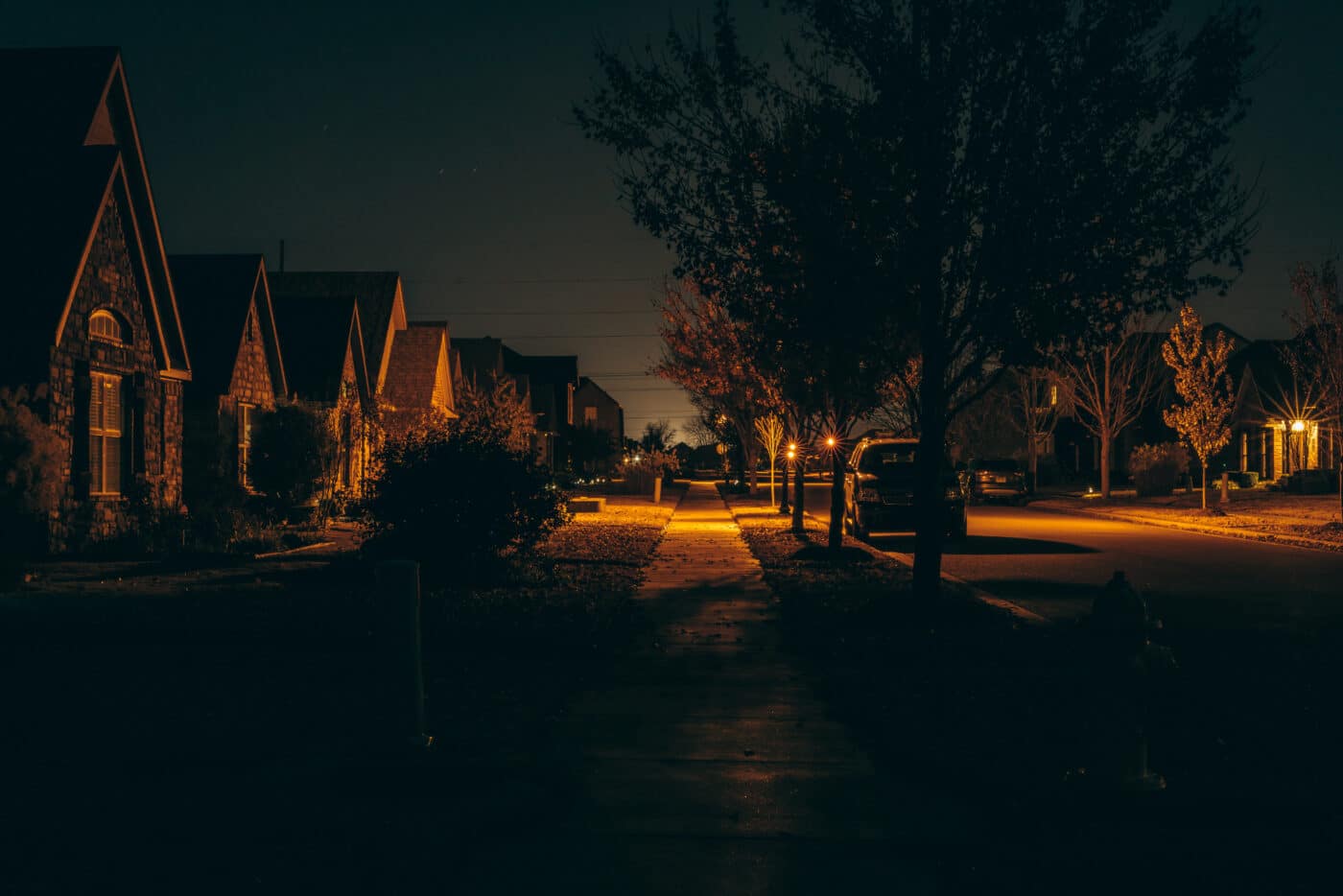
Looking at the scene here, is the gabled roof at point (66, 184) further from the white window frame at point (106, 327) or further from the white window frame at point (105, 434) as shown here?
the white window frame at point (105, 434)

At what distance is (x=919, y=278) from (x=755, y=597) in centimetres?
435

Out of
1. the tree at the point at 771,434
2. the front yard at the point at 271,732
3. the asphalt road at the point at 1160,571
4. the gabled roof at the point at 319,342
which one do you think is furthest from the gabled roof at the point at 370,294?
the front yard at the point at 271,732

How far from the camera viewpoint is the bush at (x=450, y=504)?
15516 millimetres

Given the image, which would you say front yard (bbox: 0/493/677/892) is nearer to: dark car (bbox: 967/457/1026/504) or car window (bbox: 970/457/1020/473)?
dark car (bbox: 967/457/1026/504)

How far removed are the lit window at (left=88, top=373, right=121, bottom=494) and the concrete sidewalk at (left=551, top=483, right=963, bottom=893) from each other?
1354 cm

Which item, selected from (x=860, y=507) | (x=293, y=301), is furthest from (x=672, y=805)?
(x=293, y=301)

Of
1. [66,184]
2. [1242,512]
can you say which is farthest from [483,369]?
[66,184]

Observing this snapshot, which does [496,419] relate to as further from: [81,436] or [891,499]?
[81,436]

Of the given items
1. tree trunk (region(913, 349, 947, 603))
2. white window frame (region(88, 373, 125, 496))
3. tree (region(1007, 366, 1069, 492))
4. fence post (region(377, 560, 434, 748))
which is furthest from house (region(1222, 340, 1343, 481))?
fence post (region(377, 560, 434, 748))

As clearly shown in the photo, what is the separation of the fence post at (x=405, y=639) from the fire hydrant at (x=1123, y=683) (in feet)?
11.8

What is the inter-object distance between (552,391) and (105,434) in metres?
63.9

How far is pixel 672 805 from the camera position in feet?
19.6

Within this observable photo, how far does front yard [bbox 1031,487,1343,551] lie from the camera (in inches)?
1083

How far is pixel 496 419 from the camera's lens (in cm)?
3088
